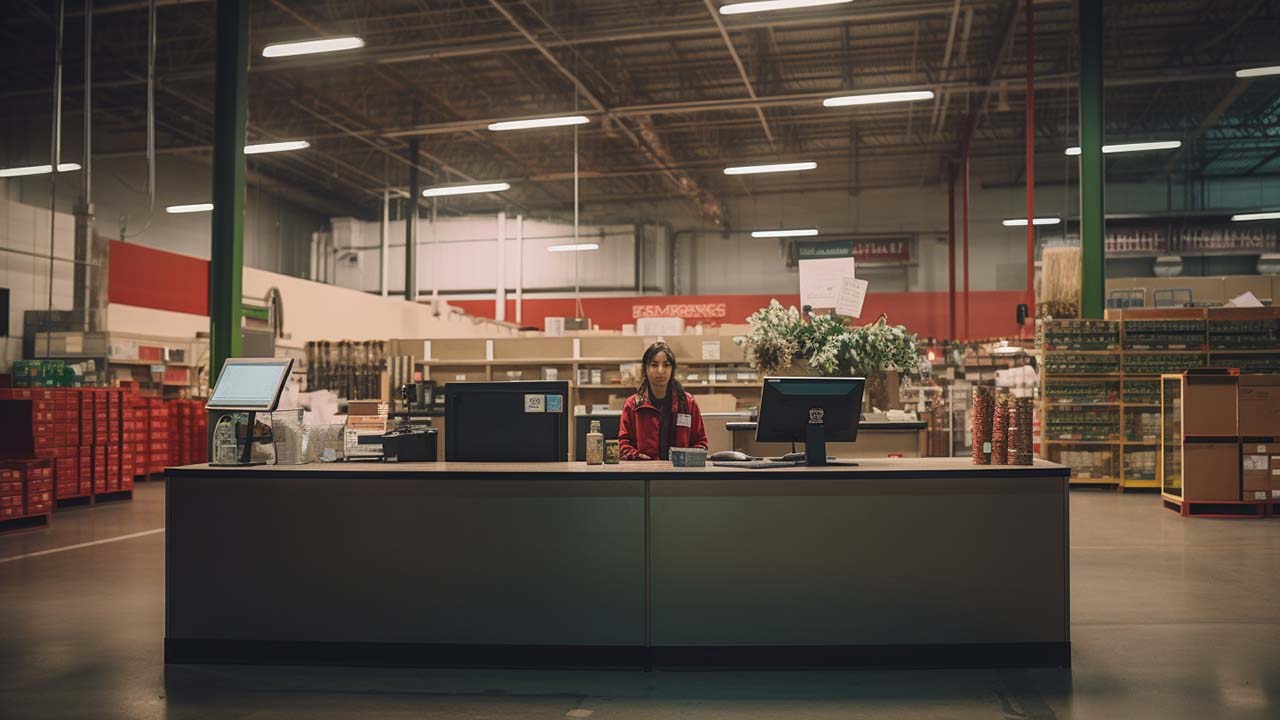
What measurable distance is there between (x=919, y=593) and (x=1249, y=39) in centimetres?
1584

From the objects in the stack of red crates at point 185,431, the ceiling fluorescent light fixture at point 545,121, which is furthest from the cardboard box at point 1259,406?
the stack of red crates at point 185,431

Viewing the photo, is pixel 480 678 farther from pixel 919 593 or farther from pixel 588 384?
pixel 588 384

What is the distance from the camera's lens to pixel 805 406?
13.1 feet

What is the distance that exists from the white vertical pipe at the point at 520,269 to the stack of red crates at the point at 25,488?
481 inches

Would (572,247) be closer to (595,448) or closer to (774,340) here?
(774,340)

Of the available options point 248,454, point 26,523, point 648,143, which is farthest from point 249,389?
point 648,143

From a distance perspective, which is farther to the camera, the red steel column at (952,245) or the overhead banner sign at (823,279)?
the red steel column at (952,245)

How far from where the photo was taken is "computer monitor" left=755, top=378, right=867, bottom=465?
13.0 ft

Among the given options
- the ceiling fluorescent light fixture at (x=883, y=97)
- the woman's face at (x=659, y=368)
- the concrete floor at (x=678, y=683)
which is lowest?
the concrete floor at (x=678, y=683)

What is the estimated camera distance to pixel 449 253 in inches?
912

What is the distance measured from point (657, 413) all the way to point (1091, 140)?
7517 millimetres

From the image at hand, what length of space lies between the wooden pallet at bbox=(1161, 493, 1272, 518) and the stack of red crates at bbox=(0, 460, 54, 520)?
10.6m

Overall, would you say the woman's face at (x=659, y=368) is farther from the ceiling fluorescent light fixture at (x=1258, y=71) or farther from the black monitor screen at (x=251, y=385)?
the ceiling fluorescent light fixture at (x=1258, y=71)

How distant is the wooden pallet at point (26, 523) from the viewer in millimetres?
8062
